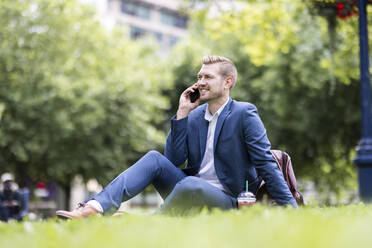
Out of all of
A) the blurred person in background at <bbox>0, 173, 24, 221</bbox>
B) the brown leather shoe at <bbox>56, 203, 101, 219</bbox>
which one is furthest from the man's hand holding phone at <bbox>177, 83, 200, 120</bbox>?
the blurred person in background at <bbox>0, 173, 24, 221</bbox>

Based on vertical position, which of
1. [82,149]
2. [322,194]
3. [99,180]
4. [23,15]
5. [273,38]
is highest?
[23,15]

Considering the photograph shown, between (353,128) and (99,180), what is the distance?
10.8 metres

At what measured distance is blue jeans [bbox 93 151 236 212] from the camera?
13.7 feet

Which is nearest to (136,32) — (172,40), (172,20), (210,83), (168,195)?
(172,40)

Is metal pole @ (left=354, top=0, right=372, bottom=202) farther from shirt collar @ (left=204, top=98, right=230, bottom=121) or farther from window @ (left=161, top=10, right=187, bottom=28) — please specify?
window @ (left=161, top=10, right=187, bottom=28)

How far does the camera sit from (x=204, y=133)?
497cm

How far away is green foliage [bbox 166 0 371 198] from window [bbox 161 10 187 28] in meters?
22.6

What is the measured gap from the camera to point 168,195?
4.54 metres

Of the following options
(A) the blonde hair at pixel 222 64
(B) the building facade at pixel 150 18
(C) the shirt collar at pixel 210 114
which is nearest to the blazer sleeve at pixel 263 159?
(C) the shirt collar at pixel 210 114

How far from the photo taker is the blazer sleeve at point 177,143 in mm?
5004

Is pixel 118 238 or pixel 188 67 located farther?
pixel 188 67

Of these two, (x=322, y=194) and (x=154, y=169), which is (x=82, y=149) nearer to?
(x=322, y=194)

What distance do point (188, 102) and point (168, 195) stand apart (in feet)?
3.36

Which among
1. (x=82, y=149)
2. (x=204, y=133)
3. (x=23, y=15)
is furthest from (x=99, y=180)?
(x=204, y=133)
